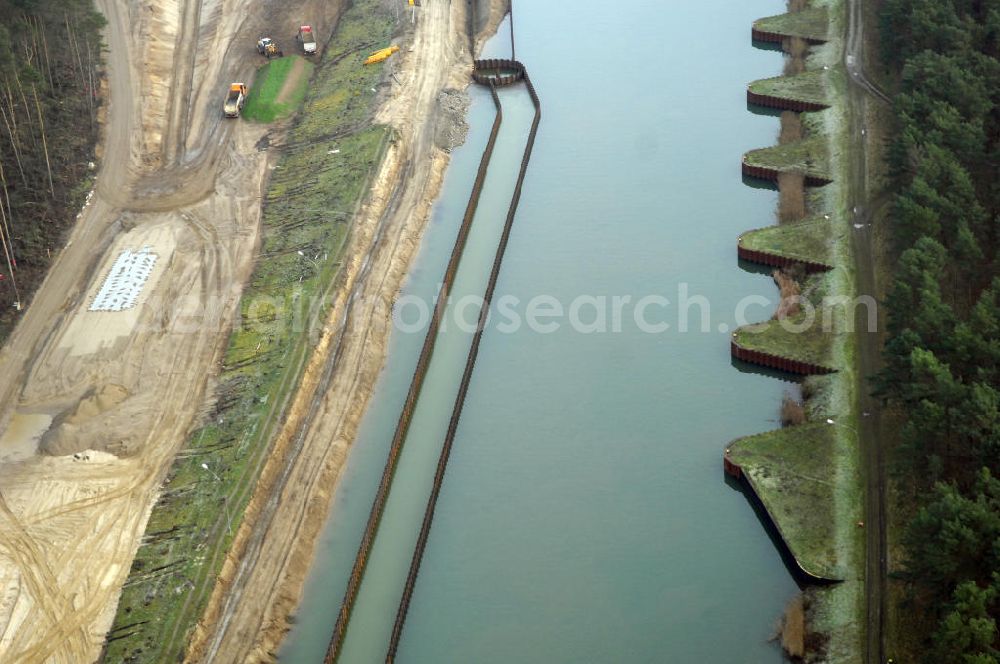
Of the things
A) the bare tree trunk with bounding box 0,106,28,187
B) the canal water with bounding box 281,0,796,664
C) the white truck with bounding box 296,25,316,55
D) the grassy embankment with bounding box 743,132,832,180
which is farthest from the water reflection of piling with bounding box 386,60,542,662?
the bare tree trunk with bounding box 0,106,28,187

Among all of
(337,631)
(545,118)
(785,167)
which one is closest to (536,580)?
(337,631)

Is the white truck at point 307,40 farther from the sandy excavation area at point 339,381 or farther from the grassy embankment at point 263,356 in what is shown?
the sandy excavation area at point 339,381

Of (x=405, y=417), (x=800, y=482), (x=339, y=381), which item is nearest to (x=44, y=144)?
(x=339, y=381)

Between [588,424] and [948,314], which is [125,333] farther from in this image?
[948,314]

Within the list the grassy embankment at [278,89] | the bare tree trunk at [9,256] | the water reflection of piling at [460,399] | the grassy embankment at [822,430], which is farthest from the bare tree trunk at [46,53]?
the grassy embankment at [822,430]

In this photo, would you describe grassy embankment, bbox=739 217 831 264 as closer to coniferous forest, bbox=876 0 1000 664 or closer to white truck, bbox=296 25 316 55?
coniferous forest, bbox=876 0 1000 664

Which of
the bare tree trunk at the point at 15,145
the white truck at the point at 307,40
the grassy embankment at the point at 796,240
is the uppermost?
the white truck at the point at 307,40

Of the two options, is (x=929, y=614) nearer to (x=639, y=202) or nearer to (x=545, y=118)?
(x=639, y=202)
